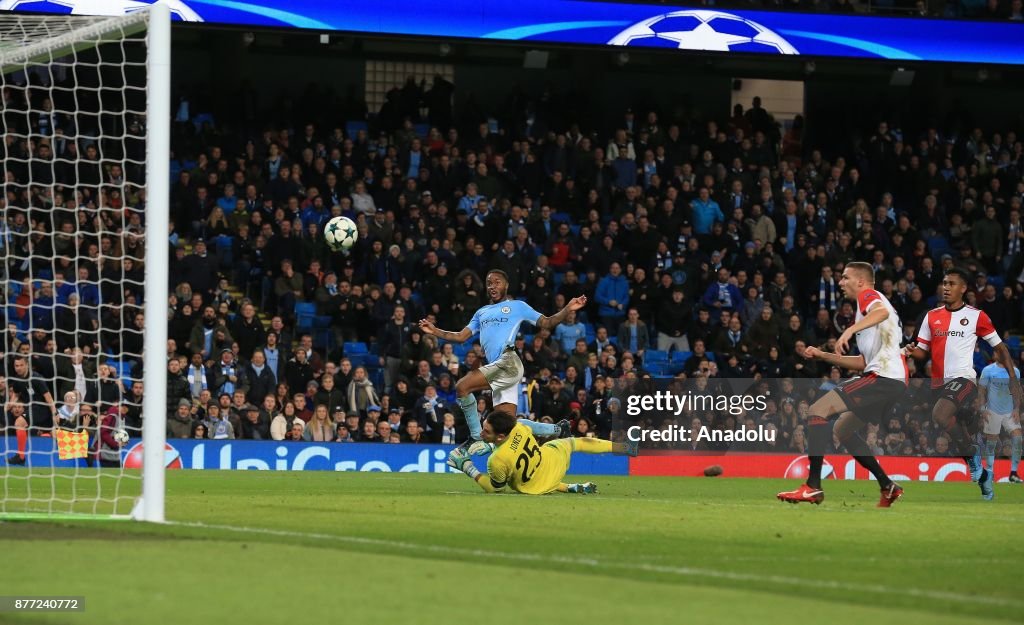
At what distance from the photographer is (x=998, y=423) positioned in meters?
18.8

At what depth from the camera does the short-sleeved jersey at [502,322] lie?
15219mm

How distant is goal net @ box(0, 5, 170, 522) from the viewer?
10.4 meters

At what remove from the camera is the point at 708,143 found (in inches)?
1166

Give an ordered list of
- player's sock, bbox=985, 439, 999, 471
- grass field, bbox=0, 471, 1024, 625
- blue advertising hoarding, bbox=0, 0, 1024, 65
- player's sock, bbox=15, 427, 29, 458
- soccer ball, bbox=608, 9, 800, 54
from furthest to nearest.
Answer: soccer ball, bbox=608, 9, 800, 54, blue advertising hoarding, bbox=0, 0, 1024, 65, player's sock, bbox=15, 427, 29, 458, player's sock, bbox=985, 439, 999, 471, grass field, bbox=0, 471, 1024, 625

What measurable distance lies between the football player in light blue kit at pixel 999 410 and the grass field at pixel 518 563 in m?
5.46

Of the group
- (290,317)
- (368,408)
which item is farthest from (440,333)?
(290,317)

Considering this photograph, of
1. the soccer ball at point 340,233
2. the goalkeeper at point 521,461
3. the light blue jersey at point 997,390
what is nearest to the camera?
the goalkeeper at point 521,461

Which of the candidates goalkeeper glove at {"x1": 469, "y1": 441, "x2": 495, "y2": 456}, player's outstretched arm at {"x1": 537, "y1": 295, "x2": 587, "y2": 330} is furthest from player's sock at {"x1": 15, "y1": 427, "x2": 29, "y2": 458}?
player's outstretched arm at {"x1": 537, "y1": 295, "x2": 587, "y2": 330}

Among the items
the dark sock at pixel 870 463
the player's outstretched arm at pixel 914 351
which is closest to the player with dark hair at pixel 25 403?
the dark sock at pixel 870 463

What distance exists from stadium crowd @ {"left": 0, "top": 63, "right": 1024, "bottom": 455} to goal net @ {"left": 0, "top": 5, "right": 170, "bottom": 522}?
152 mm

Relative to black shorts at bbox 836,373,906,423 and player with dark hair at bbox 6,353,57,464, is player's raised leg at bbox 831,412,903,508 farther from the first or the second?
player with dark hair at bbox 6,353,57,464

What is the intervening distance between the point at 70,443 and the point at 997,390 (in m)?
11.7

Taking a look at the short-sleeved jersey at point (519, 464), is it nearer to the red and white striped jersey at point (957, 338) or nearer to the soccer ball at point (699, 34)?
the red and white striped jersey at point (957, 338)

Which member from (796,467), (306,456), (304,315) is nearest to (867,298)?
(796,467)
